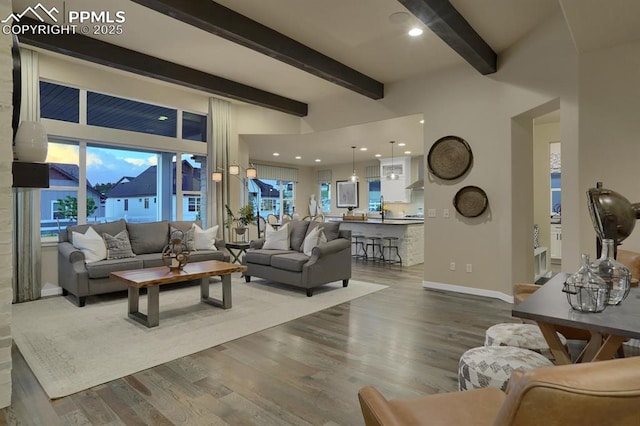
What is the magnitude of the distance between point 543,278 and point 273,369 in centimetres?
522

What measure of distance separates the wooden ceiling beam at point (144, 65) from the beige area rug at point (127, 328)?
2942 millimetres

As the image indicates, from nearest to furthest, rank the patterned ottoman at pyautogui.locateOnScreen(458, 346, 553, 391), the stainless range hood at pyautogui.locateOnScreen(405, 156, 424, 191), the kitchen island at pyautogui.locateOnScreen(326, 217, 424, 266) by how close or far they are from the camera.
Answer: the patterned ottoman at pyautogui.locateOnScreen(458, 346, 553, 391), the kitchen island at pyautogui.locateOnScreen(326, 217, 424, 266), the stainless range hood at pyautogui.locateOnScreen(405, 156, 424, 191)

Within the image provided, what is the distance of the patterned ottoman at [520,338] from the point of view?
197 cm

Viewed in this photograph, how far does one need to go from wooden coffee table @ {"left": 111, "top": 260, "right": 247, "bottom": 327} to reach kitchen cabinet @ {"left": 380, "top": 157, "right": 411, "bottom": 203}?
6.64 metres

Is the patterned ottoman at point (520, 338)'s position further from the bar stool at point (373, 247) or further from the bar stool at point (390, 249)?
the bar stool at point (373, 247)

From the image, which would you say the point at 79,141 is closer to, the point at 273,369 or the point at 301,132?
the point at 301,132

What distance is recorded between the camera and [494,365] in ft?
5.61

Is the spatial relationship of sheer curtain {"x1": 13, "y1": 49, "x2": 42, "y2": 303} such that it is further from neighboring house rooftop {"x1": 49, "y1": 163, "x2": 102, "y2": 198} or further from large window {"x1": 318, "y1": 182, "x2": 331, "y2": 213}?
large window {"x1": 318, "y1": 182, "x2": 331, "y2": 213}

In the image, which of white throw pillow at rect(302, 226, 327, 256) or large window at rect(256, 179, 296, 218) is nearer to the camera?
white throw pillow at rect(302, 226, 327, 256)

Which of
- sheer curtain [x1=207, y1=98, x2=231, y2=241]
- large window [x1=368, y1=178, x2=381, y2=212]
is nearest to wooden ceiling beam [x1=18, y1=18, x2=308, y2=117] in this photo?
sheer curtain [x1=207, y1=98, x2=231, y2=241]

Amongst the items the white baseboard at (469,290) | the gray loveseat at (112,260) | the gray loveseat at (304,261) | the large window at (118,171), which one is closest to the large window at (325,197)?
the large window at (118,171)

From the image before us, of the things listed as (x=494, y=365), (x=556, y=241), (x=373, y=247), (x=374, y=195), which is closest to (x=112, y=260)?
(x=494, y=365)

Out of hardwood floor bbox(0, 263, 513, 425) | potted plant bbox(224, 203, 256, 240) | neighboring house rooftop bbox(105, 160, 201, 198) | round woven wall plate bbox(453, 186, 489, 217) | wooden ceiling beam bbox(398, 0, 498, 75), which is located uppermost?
wooden ceiling beam bbox(398, 0, 498, 75)

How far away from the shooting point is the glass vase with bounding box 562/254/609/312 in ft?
4.77
